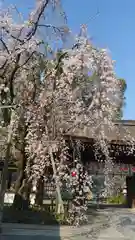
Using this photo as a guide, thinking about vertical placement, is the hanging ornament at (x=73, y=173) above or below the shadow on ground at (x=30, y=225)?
above

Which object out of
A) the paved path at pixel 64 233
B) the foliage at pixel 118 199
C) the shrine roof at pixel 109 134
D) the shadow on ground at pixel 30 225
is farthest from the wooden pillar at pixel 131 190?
the paved path at pixel 64 233

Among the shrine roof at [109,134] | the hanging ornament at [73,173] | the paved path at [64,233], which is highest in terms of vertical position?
the shrine roof at [109,134]

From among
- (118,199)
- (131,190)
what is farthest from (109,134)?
(118,199)

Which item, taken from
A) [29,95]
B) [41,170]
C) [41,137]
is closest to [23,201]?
[41,170]

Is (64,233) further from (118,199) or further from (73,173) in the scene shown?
(118,199)

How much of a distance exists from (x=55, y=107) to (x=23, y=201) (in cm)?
441

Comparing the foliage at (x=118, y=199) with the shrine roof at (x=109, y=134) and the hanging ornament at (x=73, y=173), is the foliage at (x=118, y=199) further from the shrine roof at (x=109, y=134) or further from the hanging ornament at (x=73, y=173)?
the hanging ornament at (x=73, y=173)

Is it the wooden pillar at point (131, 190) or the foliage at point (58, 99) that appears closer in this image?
the foliage at point (58, 99)

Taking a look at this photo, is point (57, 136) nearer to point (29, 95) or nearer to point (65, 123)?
point (65, 123)

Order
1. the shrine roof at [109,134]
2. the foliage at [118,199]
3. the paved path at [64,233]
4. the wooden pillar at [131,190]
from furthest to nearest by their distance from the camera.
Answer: the foliage at [118,199], the wooden pillar at [131,190], the shrine roof at [109,134], the paved path at [64,233]

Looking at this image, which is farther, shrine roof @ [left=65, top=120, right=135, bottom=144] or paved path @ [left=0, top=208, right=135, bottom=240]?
shrine roof @ [left=65, top=120, right=135, bottom=144]

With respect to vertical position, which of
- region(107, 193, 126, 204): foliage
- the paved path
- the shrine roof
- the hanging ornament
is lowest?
the paved path

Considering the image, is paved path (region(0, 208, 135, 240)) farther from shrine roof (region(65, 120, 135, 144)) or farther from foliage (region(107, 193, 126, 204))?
foliage (region(107, 193, 126, 204))

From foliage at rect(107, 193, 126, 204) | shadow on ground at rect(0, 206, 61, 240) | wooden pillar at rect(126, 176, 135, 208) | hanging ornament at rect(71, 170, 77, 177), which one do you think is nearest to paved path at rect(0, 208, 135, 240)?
shadow on ground at rect(0, 206, 61, 240)
